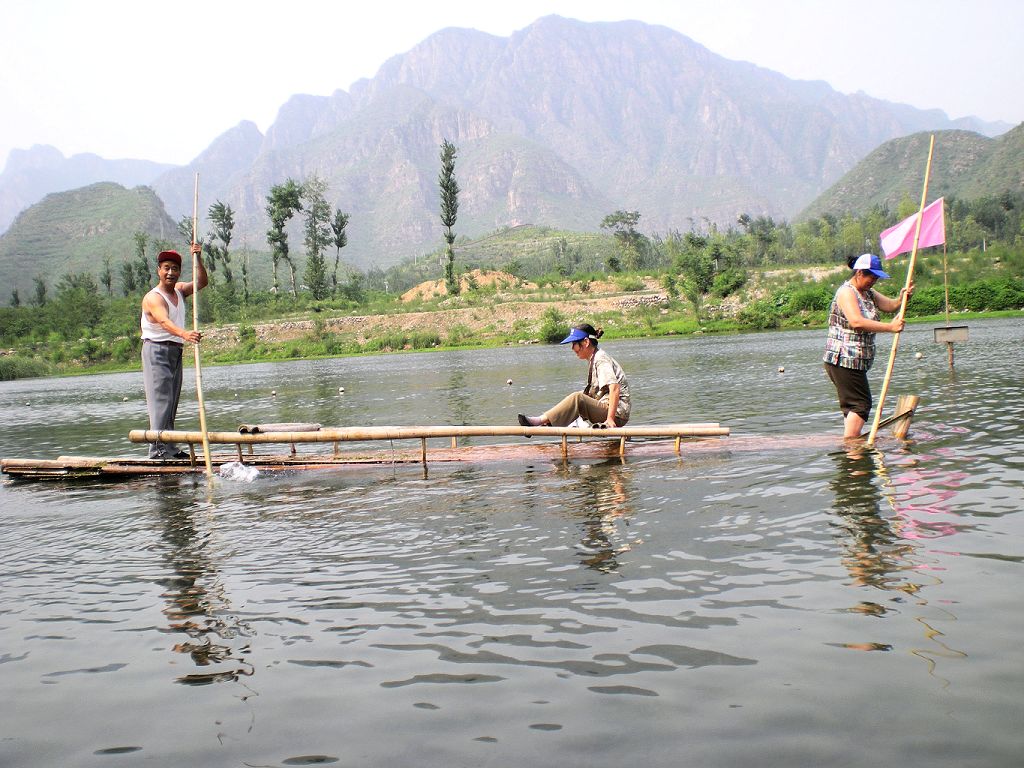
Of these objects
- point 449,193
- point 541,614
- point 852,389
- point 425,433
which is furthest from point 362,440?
point 449,193

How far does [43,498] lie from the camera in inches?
433

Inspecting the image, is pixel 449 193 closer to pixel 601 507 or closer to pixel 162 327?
pixel 162 327

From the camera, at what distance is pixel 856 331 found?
9.89 metres

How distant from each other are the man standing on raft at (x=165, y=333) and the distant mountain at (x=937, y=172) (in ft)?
482

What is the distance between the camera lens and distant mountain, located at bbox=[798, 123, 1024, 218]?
140 m

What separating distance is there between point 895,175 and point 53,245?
184032 mm

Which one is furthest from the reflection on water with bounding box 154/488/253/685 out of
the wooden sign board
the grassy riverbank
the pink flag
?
the grassy riverbank

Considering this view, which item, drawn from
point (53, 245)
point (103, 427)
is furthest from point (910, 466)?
point (53, 245)

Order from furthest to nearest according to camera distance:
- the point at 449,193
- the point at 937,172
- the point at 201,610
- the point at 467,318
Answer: the point at 937,172
the point at 449,193
the point at 467,318
the point at 201,610

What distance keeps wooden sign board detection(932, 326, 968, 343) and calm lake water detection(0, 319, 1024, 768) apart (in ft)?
39.2

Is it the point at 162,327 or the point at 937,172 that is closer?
the point at 162,327

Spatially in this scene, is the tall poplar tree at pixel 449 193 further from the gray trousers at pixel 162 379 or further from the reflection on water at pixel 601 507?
the reflection on water at pixel 601 507

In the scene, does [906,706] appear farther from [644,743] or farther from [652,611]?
[652,611]

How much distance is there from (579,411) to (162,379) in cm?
571
